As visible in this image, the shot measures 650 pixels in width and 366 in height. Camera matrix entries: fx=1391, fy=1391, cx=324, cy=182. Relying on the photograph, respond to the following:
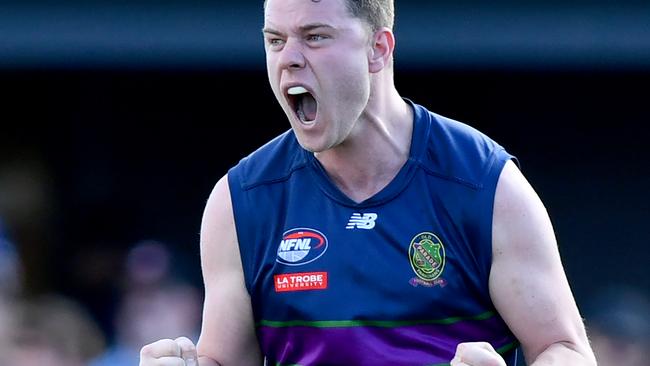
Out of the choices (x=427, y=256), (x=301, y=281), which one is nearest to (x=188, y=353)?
(x=301, y=281)

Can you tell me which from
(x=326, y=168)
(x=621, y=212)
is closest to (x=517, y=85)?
(x=621, y=212)

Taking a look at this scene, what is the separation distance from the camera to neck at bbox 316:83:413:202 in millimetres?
4055

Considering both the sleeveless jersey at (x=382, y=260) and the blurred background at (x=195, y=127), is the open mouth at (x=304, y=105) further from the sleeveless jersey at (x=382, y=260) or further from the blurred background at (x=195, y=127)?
the blurred background at (x=195, y=127)

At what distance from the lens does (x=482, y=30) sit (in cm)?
836

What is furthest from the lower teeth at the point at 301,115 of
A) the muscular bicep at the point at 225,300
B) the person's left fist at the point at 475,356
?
the person's left fist at the point at 475,356

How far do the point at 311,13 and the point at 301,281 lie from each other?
2.52ft

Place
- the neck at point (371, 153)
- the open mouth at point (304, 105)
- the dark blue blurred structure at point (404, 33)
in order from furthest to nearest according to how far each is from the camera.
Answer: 1. the dark blue blurred structure at point (404, 33)
2. the neck at point (371, 153)
3. the open mouth at point (304, 105)

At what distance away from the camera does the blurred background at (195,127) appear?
328 inches

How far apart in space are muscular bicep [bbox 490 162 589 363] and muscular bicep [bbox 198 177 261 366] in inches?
29.3

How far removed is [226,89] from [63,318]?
8.60 feet

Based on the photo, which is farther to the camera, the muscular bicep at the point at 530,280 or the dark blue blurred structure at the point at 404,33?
the dark blue blurred structure at the point at 404,33

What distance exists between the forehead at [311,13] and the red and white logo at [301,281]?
2.34 feet

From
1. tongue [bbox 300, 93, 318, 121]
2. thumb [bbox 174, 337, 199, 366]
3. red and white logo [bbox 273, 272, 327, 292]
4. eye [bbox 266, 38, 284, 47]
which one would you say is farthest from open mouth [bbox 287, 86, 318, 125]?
thumb [bbox 174, 337, 199, 366]

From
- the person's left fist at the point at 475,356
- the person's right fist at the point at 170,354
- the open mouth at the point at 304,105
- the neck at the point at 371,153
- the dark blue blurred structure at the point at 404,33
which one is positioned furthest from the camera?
the dark blue blurred structure at the point at 404,33
